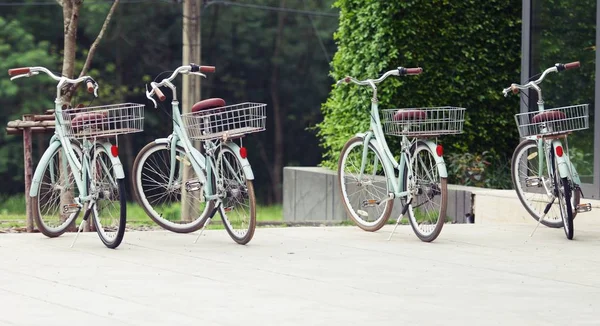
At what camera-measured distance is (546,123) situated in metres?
9.17

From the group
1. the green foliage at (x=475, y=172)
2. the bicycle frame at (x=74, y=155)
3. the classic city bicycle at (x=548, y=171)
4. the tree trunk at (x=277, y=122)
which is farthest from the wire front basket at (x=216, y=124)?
the tree trunk at (x=277, y=122)

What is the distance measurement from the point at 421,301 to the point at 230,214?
2.53 m

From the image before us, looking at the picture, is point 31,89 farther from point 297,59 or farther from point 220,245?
point 220,245

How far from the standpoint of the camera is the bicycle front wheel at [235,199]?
845 centimetres

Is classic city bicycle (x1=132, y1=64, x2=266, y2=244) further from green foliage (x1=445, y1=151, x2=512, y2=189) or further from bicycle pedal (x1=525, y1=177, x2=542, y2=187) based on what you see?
green foliage (x1=445, y1=151, x2=512, y2=189)

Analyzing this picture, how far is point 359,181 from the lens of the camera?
9.66 m

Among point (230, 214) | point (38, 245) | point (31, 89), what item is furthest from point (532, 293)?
point (31, 89)

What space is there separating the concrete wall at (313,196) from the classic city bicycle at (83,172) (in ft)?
15.7

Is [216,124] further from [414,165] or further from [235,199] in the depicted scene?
[414,165]

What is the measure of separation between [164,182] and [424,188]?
193 cm

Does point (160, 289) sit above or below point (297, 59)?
below

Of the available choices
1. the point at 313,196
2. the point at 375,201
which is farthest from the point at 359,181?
the point at 313,196

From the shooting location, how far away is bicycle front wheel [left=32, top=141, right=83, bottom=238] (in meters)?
8.73

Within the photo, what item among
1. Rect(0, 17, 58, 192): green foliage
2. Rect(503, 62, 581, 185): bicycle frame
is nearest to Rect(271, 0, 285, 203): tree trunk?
Rect(0, 17, 58, 192): green foliage
